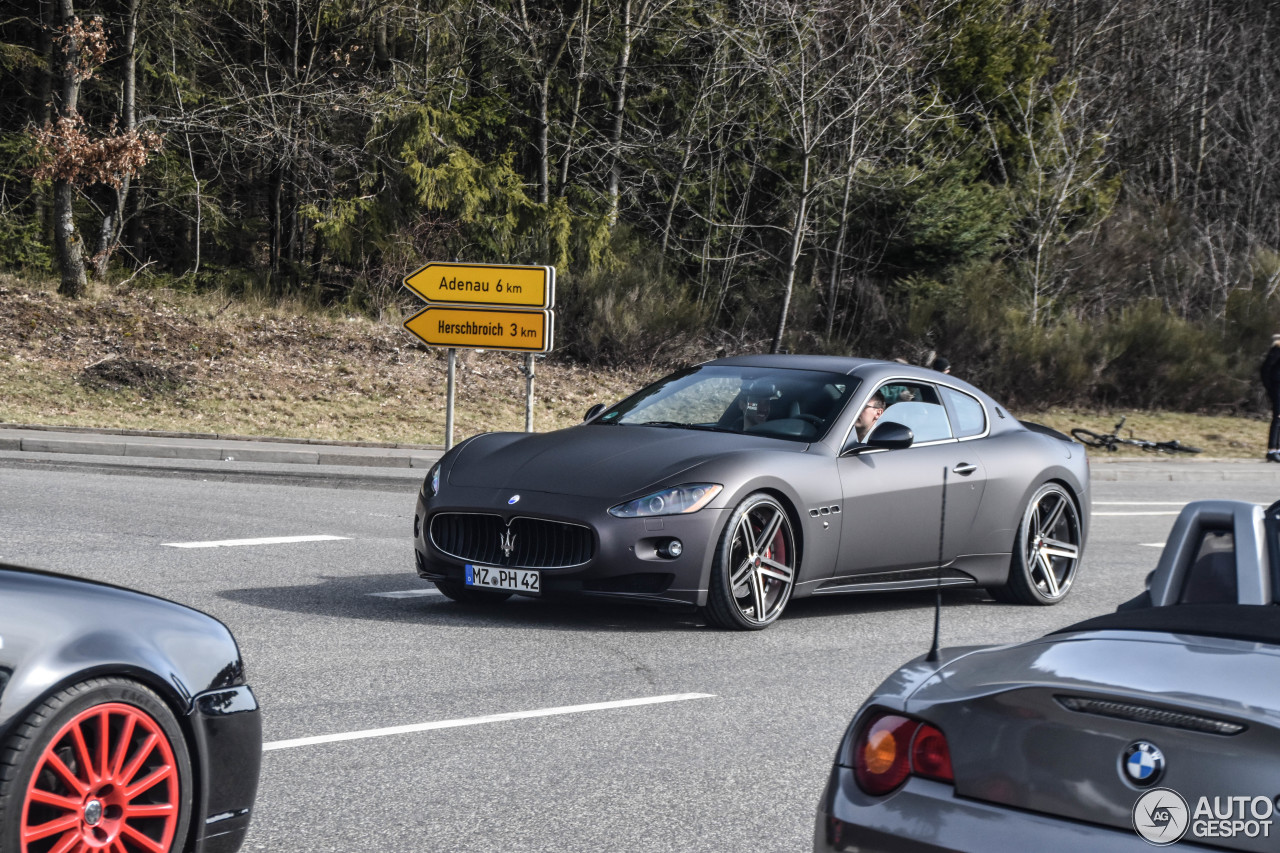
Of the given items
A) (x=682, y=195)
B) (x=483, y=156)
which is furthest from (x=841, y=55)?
(x=483, y=156)

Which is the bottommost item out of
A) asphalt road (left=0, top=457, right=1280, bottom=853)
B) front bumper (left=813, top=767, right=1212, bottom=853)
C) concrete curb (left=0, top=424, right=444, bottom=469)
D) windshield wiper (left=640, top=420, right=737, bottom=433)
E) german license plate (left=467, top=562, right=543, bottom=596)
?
concrete curb (left=0, top=424, right=444, bottom=469)

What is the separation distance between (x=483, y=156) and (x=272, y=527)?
2546cm

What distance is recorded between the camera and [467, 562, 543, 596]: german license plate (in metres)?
7.96

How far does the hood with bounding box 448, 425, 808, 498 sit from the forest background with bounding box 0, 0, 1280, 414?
21928 mm

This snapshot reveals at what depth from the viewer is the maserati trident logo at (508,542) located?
8.04m

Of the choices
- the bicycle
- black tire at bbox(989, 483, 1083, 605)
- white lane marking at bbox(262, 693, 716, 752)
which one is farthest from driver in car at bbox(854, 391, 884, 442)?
the bicycle

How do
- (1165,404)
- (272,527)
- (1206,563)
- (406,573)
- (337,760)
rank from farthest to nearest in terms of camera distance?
1. (1165,404)
2. (272,527)
3. (406,573)
4. (337,760)
5. (1206,563)

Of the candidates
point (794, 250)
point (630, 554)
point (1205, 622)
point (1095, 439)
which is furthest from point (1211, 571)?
point (794, 250)

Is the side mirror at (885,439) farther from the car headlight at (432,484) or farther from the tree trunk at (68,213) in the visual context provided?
the tree trunk at (68,213)

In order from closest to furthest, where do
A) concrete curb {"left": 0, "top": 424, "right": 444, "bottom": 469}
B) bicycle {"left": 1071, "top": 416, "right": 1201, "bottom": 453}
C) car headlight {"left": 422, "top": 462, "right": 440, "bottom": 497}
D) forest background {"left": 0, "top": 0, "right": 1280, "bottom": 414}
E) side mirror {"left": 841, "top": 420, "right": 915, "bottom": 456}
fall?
1. car headlight {"left": 422, "top": 462, "right": 440, "bottom": 497}
2. side mirror {"left": 841, "top": 420, "right": 915, "bottom": 456}
3. concrete curb {"left": 0, "top": 424, "right": 444, "bottom": 469}
4. bicycle {"left": 1071, "top": 416, "right": 1201, "bottom": 453}
5. forest background {"left": 0, "top": 0, "right": 1280, "bottom": 414}

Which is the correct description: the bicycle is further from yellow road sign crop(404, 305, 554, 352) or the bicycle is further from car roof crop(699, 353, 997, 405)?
car roof crop(699, 353, 997, 405)

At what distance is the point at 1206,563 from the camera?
3838 mm

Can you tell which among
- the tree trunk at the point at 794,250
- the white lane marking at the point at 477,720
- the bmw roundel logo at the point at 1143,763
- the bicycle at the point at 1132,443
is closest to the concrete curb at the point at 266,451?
the bicycle at the point at 1132,443

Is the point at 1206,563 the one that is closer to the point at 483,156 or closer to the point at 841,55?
the point at 841,55
